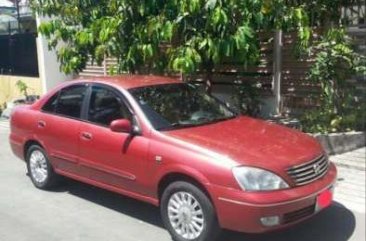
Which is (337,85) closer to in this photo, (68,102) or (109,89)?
(109,89)

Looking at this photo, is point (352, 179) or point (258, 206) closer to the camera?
point (258, 206)

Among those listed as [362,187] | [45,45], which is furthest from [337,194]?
[45,45]

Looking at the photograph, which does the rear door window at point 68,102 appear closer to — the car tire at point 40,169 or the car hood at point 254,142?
the car tire at point 40,169

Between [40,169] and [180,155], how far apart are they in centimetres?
272

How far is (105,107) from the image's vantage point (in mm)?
6348

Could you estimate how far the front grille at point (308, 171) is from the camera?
5.02m

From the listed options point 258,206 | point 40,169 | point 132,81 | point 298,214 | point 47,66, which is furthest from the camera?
point 47,66

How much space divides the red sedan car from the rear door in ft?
0.04

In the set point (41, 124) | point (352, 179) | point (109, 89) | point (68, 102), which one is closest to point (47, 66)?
point (41, 124)

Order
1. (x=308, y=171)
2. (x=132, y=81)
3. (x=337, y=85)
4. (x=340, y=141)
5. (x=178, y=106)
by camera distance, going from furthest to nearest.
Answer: (x=337, y=85)
(x=340, y=141)
(x=132, y=81)
(x=178, y=106)
(x=308, y=171)

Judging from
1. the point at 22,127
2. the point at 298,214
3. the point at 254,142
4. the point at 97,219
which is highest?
the point at 254,142

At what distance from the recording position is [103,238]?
5.64 meters

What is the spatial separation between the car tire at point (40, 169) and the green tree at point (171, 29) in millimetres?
2076

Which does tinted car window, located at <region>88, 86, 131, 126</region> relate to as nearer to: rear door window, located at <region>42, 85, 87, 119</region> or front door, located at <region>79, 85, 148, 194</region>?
front door, located at <region>79, 85, 148, 194</region>
